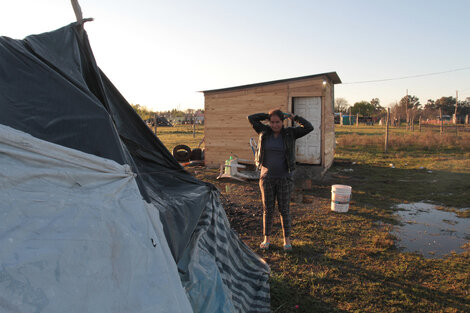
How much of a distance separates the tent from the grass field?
3.81 ft

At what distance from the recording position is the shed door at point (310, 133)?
32.3ft

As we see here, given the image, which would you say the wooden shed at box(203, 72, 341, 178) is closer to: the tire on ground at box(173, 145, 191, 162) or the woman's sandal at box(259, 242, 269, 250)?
the tire on ground at box(173, 145, 191, 162)

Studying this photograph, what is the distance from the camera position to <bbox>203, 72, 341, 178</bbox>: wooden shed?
9.80 m

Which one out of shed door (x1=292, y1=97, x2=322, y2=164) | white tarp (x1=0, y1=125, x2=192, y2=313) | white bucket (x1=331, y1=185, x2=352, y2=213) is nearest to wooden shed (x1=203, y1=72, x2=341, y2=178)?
shed door (x1=292, y1=97, x2=322, y2=164)

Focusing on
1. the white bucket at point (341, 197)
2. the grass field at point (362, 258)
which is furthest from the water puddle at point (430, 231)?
the white bucket at point (341, 197)

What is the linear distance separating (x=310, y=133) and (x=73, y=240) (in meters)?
8.90

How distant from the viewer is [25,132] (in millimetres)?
1933

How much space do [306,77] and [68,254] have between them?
914cm

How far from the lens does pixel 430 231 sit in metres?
5.53

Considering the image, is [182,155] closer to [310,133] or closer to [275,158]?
[310,133]

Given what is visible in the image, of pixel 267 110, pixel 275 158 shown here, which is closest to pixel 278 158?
pixel 275 158

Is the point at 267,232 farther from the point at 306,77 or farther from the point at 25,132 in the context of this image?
the point at 306,77

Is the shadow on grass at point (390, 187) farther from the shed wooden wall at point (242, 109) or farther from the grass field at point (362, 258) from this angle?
the shed wooden wall at point (242, 109)

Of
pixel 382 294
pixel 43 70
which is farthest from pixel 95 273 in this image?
pixel 382 294
